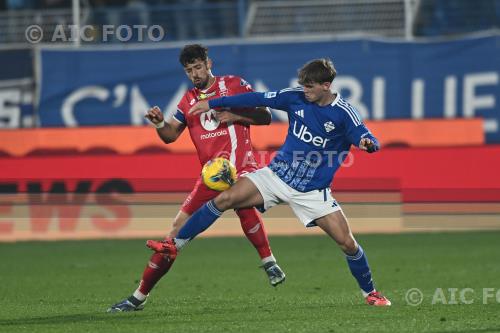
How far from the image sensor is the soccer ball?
8.75 meters

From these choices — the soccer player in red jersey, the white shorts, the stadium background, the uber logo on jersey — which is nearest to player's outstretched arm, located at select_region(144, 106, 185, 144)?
the soccer player in red jersey

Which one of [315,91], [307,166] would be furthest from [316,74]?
[307,166]

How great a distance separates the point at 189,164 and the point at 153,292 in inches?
253

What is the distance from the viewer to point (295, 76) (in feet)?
59.0

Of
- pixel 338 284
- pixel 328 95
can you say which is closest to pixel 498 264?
pixel 338 284

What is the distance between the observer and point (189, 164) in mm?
16562

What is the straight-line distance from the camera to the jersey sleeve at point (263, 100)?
845 cm

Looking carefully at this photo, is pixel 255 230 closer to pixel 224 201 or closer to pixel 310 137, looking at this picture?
pixel 224 201

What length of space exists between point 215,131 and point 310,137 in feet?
3.92

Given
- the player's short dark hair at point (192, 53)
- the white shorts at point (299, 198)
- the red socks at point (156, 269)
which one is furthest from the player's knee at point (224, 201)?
the player's short dark hair at point (192, 53)

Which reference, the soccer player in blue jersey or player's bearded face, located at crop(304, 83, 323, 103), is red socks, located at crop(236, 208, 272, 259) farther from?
player's bearded face, located at crop(304, 83, 323, 103)

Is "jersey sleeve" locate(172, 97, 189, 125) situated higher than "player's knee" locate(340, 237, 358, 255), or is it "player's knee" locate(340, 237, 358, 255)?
"jersey sleeve" locate(172, 97, 189, 125)

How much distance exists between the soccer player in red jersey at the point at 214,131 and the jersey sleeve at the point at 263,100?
0.44m

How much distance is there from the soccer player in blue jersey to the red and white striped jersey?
74 cm
